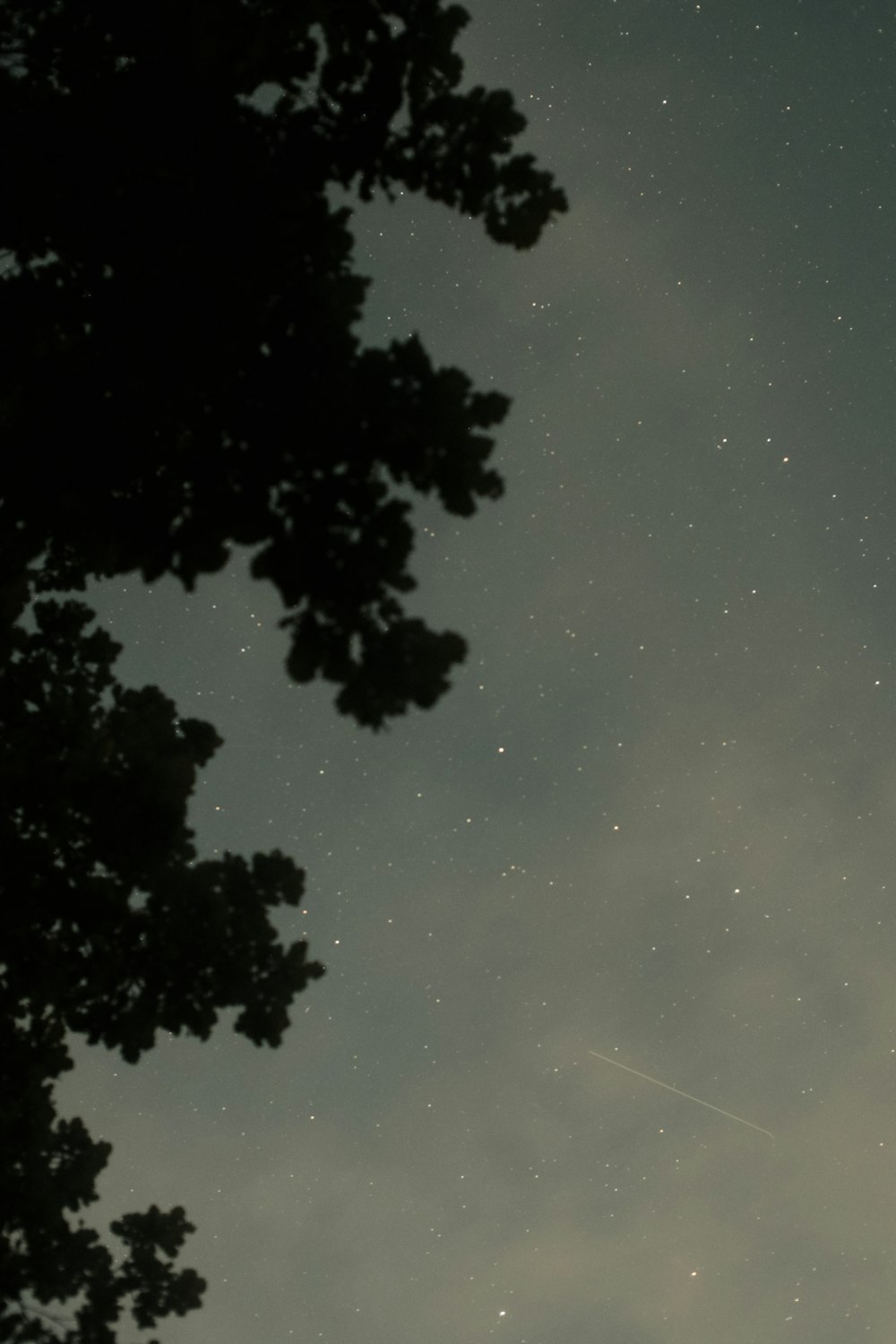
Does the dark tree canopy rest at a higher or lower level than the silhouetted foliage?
higher

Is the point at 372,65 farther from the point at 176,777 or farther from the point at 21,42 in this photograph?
the point at 176,777

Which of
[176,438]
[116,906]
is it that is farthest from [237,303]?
[116,906]

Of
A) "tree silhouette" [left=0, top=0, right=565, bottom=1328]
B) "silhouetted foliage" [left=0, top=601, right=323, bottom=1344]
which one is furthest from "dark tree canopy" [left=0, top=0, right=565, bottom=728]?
"silhouetted foliage" [left=0, top=601, right=323, bottom=1344]

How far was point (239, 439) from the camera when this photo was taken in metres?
5.50

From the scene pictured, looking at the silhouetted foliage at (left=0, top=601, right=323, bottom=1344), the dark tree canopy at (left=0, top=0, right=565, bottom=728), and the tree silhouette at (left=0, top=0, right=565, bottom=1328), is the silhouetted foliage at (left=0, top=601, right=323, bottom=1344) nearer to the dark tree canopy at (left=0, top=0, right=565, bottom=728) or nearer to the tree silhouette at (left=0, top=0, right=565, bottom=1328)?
the tree silhouette at (left=0, top=0, right=565, bottom=1328)

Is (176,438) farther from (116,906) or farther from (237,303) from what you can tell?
(116,906)

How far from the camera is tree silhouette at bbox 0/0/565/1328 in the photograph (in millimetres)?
5145

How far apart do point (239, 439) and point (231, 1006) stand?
3.77m

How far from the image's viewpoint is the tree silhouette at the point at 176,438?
5.14 metres

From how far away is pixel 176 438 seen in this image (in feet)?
20.5

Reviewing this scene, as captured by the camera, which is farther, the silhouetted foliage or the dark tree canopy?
the silhouetted foliage

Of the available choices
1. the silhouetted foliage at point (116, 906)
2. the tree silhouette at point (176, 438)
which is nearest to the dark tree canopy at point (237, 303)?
the tree silhouette at point (176, 438)

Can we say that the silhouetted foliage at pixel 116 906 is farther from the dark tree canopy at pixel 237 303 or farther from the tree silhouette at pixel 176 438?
the dark tree canopy at pixel 237 303

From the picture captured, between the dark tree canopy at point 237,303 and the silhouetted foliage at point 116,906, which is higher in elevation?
the dark tree canopy at point 237,303
